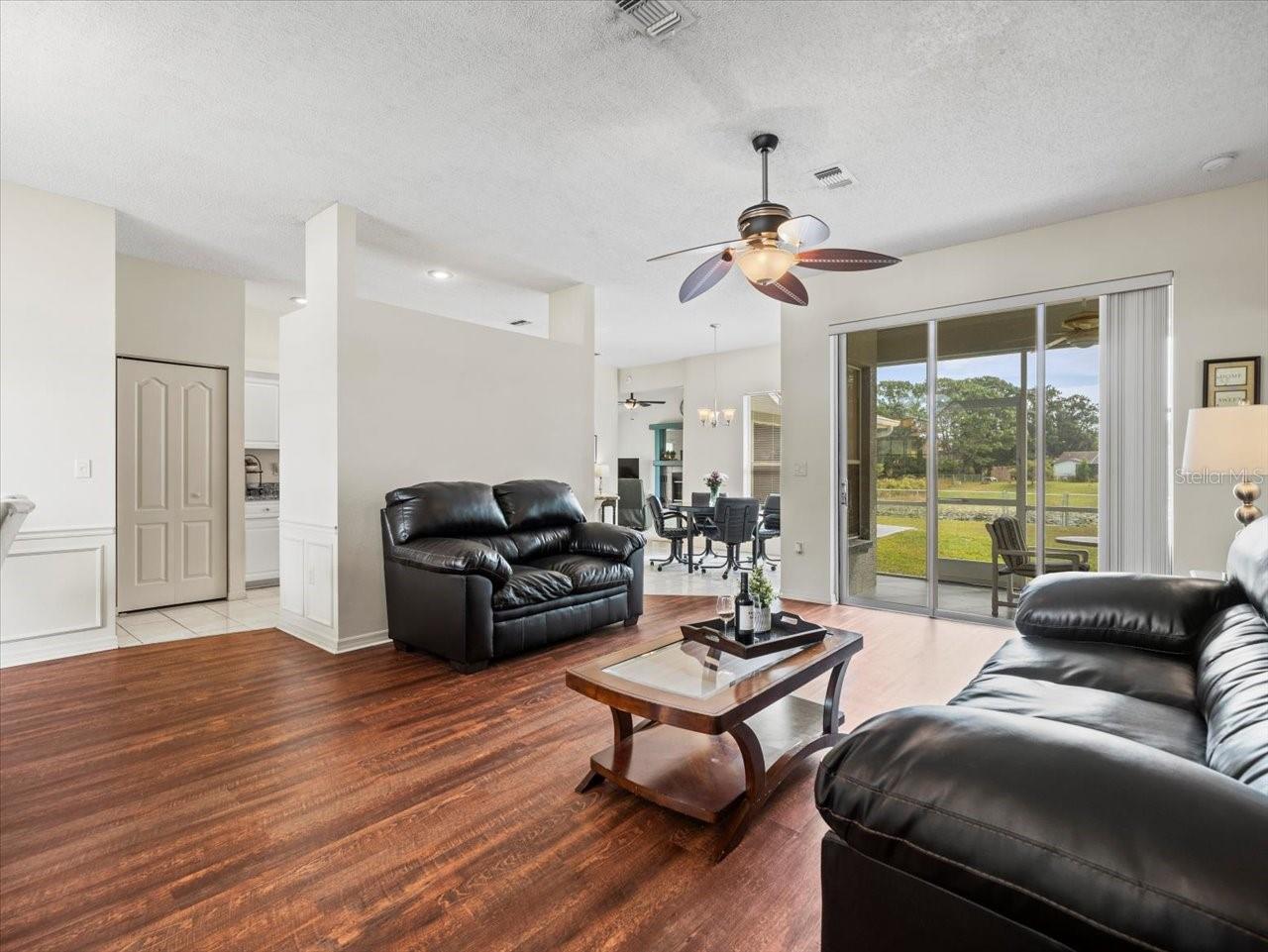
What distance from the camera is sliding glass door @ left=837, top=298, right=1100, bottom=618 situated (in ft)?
14.4

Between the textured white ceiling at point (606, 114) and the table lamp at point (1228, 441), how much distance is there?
1.46 meters

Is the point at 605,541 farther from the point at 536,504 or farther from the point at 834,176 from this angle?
the point at 834,176

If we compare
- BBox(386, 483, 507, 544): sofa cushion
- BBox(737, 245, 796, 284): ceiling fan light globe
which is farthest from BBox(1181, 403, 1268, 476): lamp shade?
BBox(386, 483, 507, 544): sofa cushion

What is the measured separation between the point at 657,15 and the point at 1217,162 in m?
3.31

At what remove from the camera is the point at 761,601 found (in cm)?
254

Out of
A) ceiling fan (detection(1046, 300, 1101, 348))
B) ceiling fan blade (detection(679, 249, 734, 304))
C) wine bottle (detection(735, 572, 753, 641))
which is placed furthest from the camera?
ceiling fan (detection(1046, 300, 1101, 348))

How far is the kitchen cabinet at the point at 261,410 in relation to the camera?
253 inches

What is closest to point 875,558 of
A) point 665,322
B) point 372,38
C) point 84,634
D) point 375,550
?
point 665,322

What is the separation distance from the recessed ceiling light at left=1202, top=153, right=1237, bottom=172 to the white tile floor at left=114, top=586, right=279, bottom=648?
669 cm

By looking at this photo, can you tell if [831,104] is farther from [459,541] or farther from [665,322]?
[665,322]

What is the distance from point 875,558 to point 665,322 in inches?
141

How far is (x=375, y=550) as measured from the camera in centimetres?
421

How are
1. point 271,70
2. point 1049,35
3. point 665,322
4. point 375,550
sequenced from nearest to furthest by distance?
point 1049,35, point 271,70, point 375,550, point 665,322

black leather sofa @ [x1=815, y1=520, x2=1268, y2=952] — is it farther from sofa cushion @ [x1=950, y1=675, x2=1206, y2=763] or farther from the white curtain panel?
the white curtain panel
